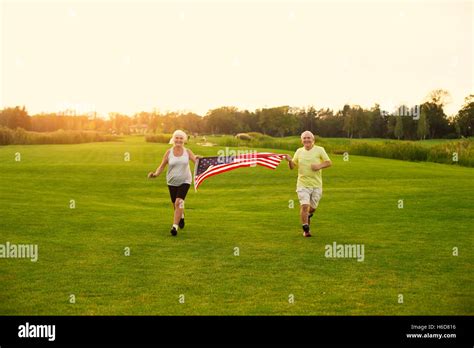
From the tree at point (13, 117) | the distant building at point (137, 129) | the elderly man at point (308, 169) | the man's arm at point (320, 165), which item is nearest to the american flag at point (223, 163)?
the elderly man at point (308, 169)

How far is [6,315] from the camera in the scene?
25.6 ft

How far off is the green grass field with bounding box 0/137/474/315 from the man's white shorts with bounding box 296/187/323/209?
3.29 feet

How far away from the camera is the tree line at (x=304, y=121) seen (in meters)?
89.1

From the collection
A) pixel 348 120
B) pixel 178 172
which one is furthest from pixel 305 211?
pixel 348 120

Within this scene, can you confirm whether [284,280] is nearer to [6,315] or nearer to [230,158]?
[6,315]

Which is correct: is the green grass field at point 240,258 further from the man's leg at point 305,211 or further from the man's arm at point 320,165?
the man's arm at point 320,165

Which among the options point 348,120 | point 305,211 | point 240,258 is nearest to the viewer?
point 240,258

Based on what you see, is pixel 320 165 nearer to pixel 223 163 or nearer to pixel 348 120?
pixel 223 163

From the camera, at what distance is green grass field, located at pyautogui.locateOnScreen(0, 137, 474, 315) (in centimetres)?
845

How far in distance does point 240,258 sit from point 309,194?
3251mm

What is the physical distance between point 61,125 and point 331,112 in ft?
210

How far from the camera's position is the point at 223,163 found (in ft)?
51.1

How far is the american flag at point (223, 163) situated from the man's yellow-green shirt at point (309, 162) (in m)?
1.41
